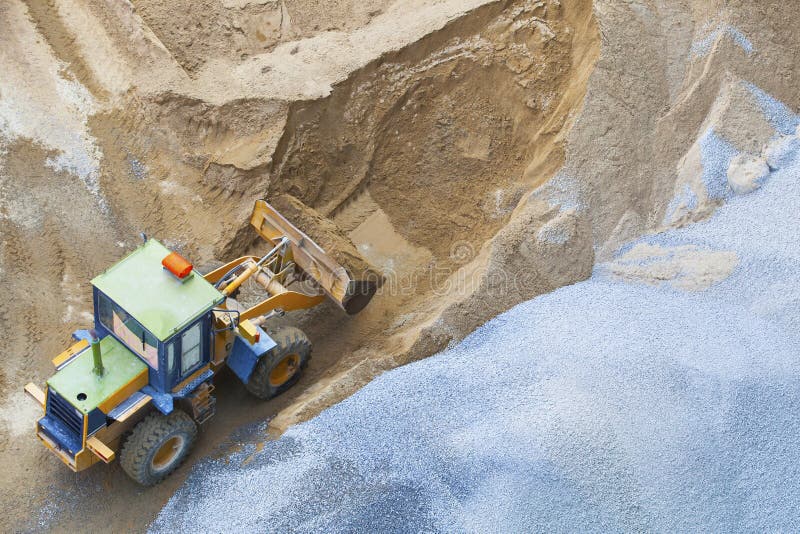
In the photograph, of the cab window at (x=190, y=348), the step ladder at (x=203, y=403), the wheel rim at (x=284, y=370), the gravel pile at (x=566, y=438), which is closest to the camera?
the gravel pile at (x=566, y=438)

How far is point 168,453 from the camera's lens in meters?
8.66

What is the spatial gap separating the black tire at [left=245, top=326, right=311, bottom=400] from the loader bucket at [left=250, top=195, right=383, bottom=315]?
82 cm

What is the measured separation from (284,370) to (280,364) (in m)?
0.18

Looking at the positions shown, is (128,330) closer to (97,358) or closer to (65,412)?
(97,358)

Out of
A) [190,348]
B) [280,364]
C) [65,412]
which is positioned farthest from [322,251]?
[65,412]

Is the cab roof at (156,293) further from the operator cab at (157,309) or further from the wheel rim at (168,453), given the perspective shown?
the wheel rim at (168,453)

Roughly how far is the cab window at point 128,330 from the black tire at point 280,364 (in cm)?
141

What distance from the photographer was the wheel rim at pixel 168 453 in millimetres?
8539

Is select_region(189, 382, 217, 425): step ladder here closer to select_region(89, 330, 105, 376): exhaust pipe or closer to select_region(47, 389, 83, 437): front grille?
select_region(89, 330, 105, 376): exhaust pipe

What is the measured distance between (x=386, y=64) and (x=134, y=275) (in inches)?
226

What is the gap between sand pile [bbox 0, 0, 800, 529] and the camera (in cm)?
1059

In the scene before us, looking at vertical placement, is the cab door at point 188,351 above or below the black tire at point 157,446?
above

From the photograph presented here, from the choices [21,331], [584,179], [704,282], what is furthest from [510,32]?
[21,331]

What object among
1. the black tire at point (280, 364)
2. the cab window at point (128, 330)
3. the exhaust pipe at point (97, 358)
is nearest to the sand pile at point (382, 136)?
the black tire at point (280, 364)
